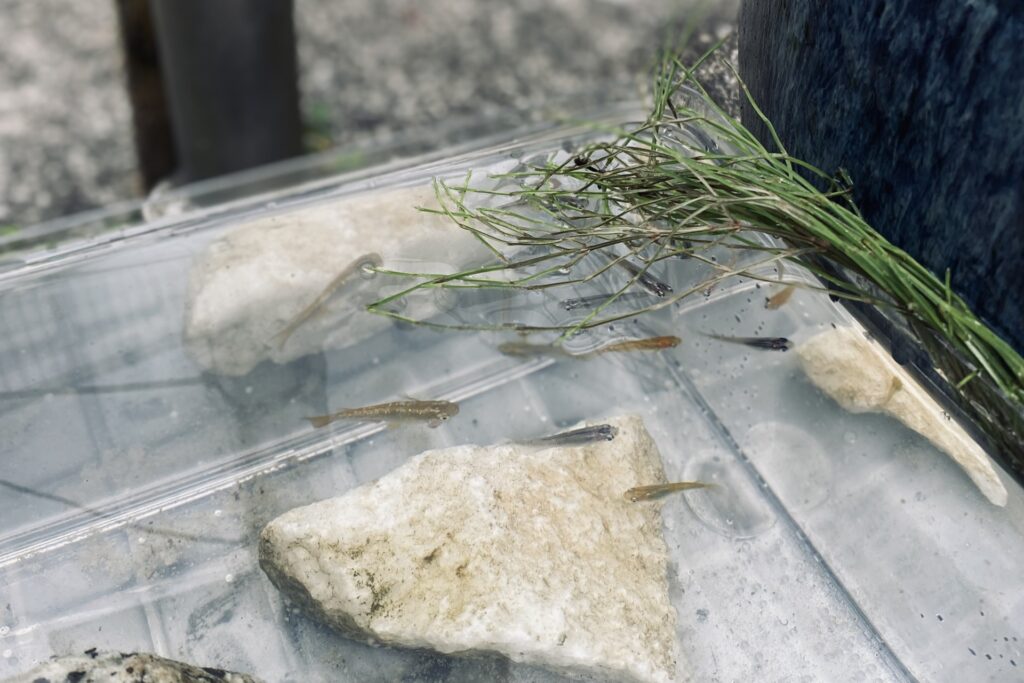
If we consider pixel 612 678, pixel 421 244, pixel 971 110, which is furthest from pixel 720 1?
pixel 612 678

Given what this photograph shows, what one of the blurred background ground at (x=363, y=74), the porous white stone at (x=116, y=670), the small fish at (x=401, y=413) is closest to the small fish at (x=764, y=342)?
the small fish at (x=401, y=413)

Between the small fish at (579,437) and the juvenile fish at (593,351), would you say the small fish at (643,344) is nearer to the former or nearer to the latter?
the juvenile fish at (593,351)

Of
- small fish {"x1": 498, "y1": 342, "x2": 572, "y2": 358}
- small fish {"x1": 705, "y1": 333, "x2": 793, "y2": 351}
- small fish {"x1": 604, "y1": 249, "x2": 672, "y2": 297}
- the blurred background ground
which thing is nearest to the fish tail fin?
small fish {"x1": 498, "y1": 342, "x2": 572, "y2": 358}

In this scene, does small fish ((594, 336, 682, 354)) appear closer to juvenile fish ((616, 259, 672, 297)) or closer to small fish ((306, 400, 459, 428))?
juvenile fish ((616, 259, 672, 297))

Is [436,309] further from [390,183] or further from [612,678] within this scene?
[612,678]

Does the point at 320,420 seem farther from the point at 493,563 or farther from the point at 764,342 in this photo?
the point at 764,342
